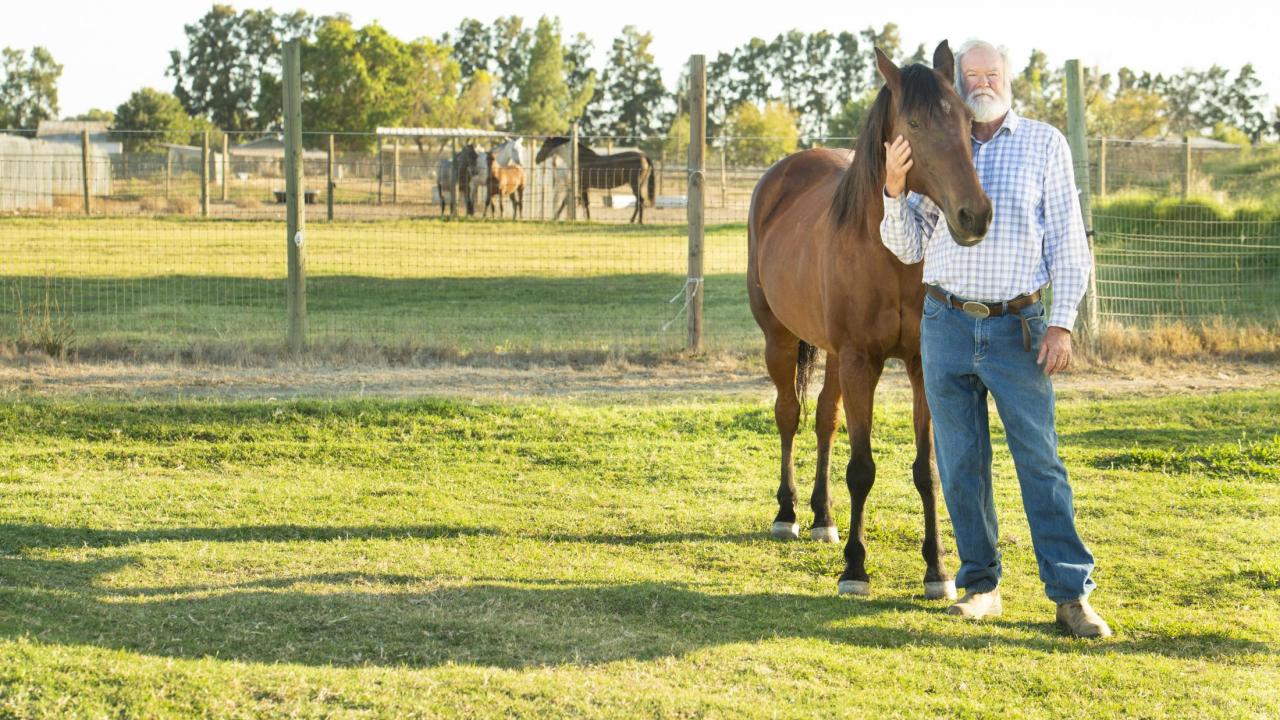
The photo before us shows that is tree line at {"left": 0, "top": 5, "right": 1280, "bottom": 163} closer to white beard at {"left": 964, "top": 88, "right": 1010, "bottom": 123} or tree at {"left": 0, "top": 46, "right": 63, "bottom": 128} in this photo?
tree at {"left": 0, "top": 46, "right": 63, "bottom": 128}

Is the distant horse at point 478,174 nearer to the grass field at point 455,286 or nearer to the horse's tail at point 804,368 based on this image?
the grass field at point 455,286

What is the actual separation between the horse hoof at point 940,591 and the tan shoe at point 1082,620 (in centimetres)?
56

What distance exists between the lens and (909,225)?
4613 millimetres

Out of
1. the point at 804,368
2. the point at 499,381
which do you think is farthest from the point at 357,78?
the point at 804,368

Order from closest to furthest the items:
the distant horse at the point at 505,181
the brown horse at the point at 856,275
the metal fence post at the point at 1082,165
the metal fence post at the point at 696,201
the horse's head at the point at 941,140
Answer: the horse's head at the point at 941,140, the brown horse at the point at 856,275, the metal fence post at the point at 1082,165, the metal fence post at the point at 696,201, the distant horse at the point at 505,181

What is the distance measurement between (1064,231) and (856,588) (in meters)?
1.67

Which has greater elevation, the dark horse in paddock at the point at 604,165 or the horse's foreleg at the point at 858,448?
the dark horse in paddock at the point at 604,165

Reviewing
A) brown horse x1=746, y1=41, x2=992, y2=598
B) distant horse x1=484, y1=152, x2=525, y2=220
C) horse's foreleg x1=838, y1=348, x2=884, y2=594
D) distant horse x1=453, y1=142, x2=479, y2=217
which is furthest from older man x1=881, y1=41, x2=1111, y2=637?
distant horse x1=453, y1=142, x2=479, y2=217

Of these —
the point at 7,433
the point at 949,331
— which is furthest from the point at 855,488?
the point at 7,433

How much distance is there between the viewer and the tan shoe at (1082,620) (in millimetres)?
4496

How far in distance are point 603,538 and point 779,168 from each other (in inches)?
98.8

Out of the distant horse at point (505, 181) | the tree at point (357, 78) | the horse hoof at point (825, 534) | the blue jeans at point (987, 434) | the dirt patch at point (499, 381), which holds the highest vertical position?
the tree at point (357, 78)

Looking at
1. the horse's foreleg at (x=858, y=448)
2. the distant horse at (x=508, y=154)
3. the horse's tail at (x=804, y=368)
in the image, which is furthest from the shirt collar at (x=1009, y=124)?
the distant horse at (x=508, y=154)

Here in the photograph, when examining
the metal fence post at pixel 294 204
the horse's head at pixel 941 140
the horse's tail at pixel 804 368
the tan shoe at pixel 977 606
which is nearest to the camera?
the horse's head at pixel 941 140
